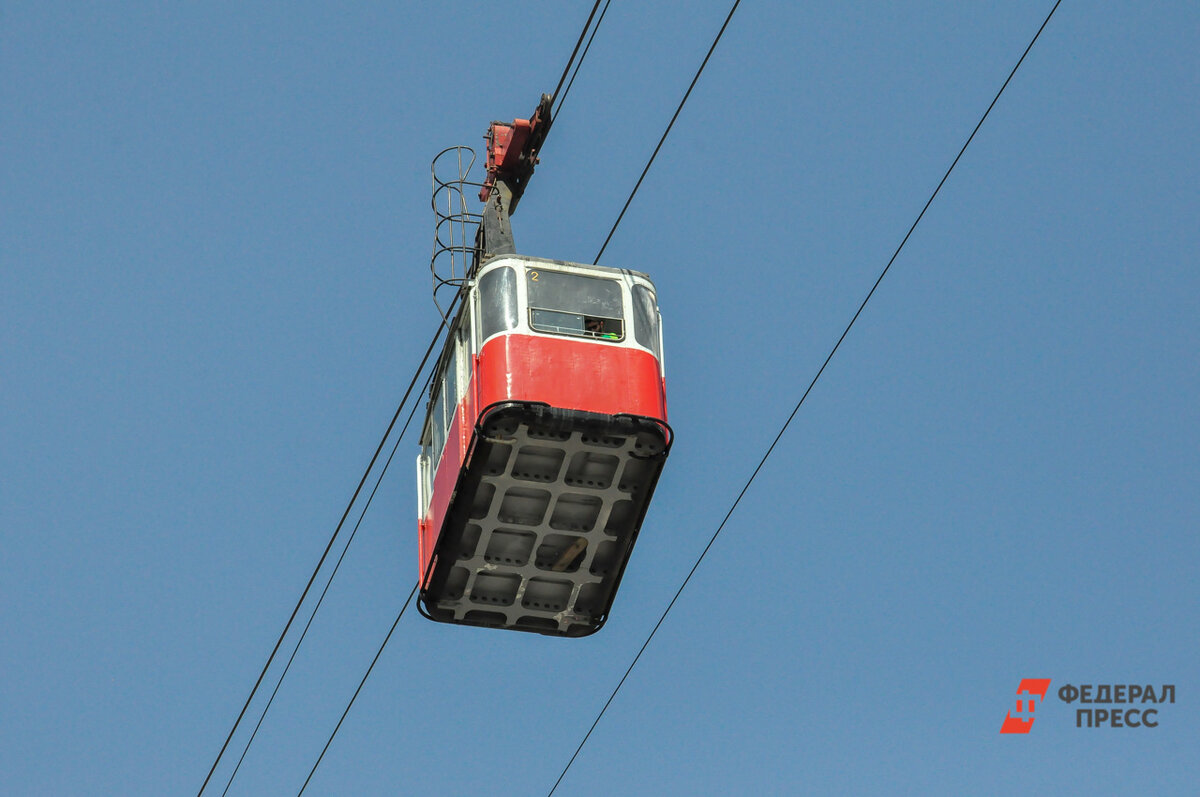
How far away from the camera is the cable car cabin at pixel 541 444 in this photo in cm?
1998

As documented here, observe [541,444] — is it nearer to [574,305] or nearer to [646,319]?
[574,305]

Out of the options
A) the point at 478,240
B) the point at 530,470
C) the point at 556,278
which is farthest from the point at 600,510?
the point at 478,240

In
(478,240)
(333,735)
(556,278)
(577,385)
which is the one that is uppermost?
(478,240)

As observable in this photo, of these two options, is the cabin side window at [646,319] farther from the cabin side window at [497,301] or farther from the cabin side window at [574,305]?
the cabin side window at [497,301]

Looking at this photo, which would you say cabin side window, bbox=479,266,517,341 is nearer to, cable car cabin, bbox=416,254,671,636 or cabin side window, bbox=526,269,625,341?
cable car cabin, bbox=416,254,671,636

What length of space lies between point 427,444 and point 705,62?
5.81m

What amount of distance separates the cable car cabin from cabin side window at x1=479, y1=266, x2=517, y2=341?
0.05 ft

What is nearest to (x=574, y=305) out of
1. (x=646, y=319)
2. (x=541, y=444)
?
(x=646, y=319)

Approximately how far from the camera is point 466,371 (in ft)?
68.4

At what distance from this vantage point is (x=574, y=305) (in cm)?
2080

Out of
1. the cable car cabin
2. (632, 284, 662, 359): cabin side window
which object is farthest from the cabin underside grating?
(632, 284, 662, 359): cabin side window

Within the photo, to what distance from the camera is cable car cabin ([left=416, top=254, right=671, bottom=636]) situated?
20.0m

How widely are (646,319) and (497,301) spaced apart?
1.52 metres

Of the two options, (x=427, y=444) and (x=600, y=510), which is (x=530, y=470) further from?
(x=427, y=444)
